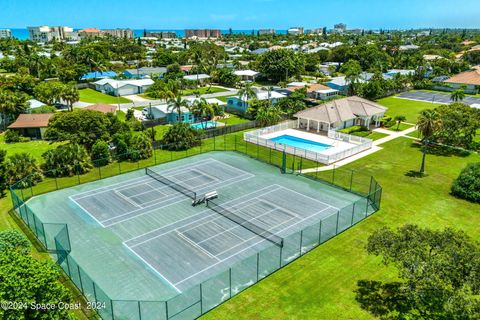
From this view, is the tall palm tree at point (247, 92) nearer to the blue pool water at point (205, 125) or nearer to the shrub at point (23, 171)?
the blue pool water at point (205, 125)

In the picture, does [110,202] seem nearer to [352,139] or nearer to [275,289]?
[275,289]

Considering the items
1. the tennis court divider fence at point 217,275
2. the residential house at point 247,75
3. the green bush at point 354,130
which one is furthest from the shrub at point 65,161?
the residential house at point 247,75

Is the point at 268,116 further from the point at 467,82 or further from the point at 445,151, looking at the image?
the point at 467,82

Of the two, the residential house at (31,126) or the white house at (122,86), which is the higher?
the white house at (122,86)

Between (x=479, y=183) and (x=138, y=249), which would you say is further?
(x=479, y=183)

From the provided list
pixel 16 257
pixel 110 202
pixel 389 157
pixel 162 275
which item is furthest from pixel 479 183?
pixel 16 257

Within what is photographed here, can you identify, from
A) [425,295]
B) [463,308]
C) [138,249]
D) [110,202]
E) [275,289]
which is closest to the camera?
[463,308]
